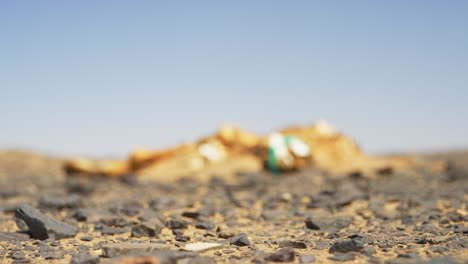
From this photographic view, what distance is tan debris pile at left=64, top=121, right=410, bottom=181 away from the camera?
13320 mm

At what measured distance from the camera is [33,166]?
1853 cm

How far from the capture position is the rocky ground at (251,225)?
388cm

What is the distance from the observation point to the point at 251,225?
595 cm

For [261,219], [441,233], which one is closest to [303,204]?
[261,219]

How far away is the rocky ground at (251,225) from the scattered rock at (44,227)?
11 mm

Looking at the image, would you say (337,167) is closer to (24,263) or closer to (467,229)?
(467,229)

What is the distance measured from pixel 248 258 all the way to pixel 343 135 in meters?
11.8

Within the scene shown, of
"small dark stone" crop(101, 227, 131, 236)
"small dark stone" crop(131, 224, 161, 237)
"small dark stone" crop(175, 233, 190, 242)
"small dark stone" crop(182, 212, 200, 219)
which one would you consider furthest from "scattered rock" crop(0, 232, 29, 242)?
"small dark stone" crop(182, 212, 200, 219)

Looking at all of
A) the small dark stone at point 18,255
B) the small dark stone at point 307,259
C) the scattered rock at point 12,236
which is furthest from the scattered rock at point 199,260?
the scattered rock at point 12,236

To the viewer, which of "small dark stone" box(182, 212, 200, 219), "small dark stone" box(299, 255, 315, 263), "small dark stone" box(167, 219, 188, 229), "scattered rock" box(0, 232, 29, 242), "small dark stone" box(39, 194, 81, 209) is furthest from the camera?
"small dark stone" box(39, 194, 81, 209)

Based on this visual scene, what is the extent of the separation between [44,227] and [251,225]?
2574 millimetres

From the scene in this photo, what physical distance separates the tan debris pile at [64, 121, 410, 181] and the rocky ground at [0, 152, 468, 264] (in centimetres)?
277

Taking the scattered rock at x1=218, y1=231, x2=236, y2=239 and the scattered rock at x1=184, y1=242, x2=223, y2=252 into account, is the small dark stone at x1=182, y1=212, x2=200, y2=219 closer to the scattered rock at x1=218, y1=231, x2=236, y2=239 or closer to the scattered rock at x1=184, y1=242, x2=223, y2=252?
the scattered rock at x1=218, y1=231, x2=236, y2=239

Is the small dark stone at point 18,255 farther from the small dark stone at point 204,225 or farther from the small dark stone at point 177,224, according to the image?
the small dark stone at point 204,225
